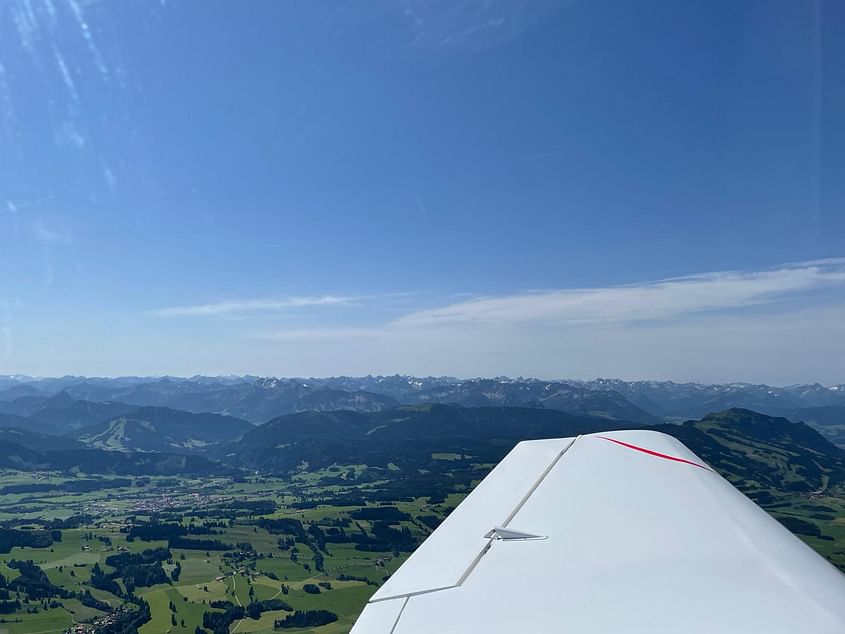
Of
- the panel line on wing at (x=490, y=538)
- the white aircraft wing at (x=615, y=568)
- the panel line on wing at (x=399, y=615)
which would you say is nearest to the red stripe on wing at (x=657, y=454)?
the white aircraft wing at (x=615, y=568)

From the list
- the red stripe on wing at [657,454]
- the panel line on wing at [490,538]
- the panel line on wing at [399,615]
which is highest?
the red stripe on wing at [657,454]

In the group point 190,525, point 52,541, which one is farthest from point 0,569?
point 190,525

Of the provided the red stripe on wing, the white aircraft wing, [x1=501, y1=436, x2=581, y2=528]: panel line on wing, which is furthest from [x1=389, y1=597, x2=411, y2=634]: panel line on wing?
the red stripe on wing

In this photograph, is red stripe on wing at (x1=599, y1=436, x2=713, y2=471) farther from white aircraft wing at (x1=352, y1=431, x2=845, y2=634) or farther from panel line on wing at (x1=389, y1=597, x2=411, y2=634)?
panel line on wing at (x1=389, y1=597, x2=411, y2=634)

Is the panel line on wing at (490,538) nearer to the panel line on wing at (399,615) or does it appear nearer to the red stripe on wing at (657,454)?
the panel line on wing at (399,615)

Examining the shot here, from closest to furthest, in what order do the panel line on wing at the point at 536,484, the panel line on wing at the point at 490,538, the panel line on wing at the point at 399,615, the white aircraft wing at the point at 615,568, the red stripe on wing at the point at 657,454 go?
the white aircraft wing at the point at 615,568 < the panel line on wing at the point at 399,615 < the panel line on wing at the point at 490,538 < the panel line on wing at the point at 536,484 < the red stripe on wing at the point at 657,454

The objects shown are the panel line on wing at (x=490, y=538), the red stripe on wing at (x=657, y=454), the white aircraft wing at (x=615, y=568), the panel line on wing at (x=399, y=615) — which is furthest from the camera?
the red stripe on wing at (x=657, y=454)

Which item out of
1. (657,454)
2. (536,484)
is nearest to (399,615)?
(536,484)

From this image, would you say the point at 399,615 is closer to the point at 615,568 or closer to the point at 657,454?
the point at 615,568

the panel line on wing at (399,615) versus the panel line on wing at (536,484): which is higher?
the panel line on wing at (536,484)
